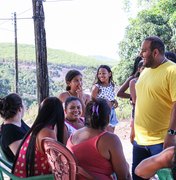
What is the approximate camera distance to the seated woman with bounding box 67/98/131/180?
104 inches

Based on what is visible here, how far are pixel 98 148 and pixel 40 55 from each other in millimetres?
4042

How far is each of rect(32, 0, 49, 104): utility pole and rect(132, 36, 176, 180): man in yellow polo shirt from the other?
3.31 metres

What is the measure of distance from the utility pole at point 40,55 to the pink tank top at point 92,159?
3.81m

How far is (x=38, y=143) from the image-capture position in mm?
2822

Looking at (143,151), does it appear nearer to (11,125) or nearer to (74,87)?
(11,125)

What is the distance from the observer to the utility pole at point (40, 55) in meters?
6.50

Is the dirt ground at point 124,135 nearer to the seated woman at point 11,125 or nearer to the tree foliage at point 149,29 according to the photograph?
the tree foliage at point 149,29

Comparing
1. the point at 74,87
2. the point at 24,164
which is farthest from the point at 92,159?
the point at 74,87

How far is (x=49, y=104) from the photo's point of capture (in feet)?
9.61

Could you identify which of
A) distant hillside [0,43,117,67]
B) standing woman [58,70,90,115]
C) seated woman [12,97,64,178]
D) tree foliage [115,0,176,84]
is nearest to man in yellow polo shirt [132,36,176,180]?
seated woman [12,97,64,178]

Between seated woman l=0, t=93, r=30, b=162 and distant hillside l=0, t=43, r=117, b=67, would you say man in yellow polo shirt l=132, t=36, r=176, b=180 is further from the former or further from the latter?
distant hillside l=0, t=43, r=117, b=67

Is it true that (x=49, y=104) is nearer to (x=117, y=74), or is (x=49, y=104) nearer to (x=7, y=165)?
(x=7, y=165)

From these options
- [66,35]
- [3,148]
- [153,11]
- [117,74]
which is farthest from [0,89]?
[3,148]

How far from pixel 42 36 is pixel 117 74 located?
9.74 m
